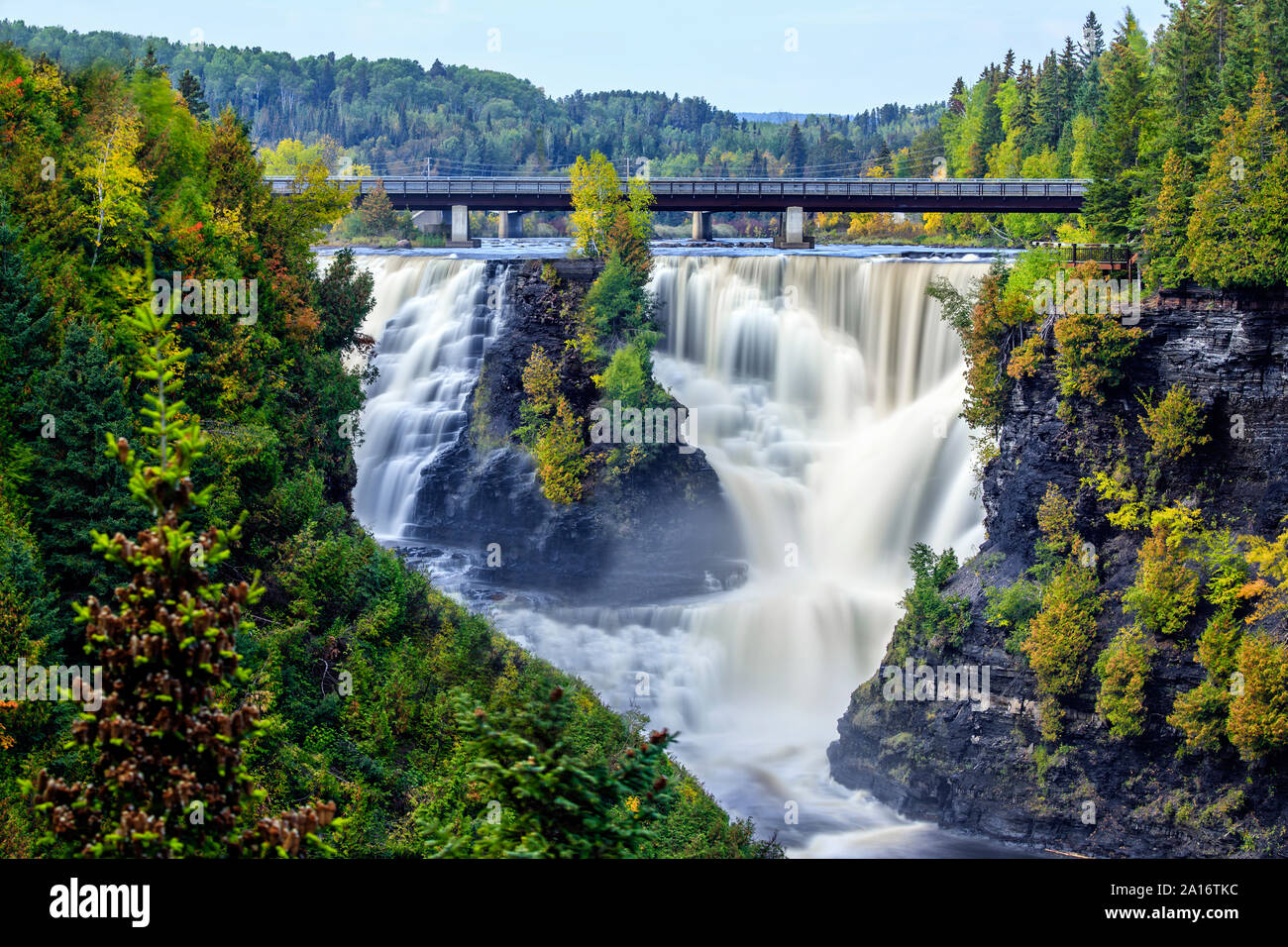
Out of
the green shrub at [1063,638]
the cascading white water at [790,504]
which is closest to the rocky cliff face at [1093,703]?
the green shrub at [1063,638]

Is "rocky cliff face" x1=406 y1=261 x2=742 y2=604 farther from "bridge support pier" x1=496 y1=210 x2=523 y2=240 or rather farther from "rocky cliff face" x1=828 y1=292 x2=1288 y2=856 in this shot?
"bridge support pier" x1=496 y1=210 x2=523 y2=240

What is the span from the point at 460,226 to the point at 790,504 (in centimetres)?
3411

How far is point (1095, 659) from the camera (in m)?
42.5

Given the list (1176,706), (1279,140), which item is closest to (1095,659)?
(1176,706)

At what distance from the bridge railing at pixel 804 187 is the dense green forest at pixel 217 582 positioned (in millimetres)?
32667

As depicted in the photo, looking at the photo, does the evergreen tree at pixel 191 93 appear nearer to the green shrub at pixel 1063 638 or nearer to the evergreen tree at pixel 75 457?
the evergreen tree at pixel 75 457

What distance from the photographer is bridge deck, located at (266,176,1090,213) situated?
75.4m

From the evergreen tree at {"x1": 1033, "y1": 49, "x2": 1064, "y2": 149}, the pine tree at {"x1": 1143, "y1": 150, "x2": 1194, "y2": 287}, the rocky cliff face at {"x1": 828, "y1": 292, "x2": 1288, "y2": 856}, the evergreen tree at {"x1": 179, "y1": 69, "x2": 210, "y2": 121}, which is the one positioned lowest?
the rocky cliff face at {"x1": 828, "y1": 292, "x2": 1288, "y2": 856}

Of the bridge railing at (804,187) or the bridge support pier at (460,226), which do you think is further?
the bridge support pier at (460,226)

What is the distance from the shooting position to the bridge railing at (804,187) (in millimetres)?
76500

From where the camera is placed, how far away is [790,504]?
59219mm

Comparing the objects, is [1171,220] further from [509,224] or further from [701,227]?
[509,224]

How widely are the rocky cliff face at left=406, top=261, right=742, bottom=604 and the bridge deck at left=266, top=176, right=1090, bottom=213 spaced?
18.7m

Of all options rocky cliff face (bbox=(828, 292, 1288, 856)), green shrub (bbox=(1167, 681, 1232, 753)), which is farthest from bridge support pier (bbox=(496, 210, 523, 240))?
green shrub (bbox=(1167, 681, 1232, 753))
